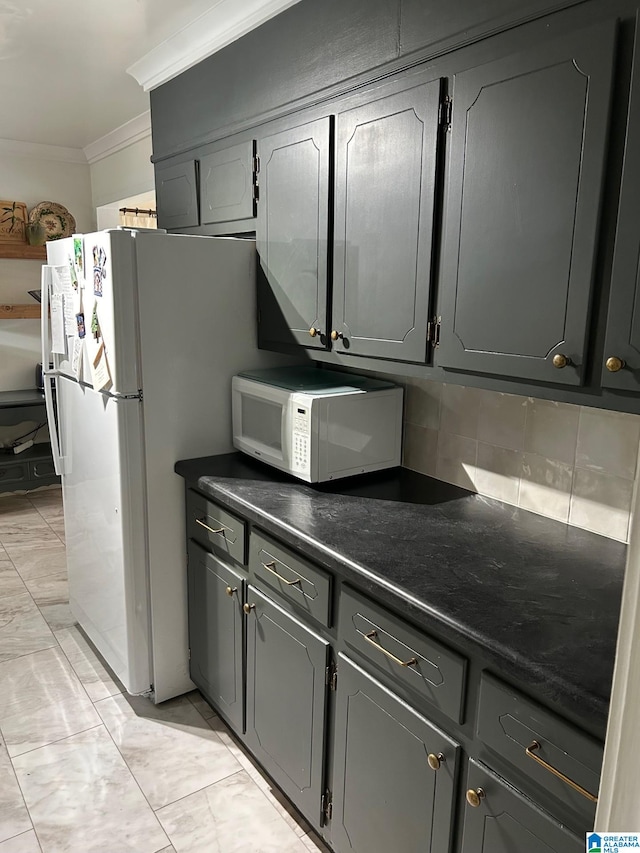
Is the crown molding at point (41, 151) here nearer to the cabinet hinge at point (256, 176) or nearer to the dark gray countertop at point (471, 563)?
the cabinet hinge at point (256, 176)

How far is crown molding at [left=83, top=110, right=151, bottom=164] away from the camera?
12.2 ft

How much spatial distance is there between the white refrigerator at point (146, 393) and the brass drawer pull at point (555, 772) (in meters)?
1.55

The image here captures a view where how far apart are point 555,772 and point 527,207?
110cm

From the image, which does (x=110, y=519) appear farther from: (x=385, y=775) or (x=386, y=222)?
(x=386, y=222)

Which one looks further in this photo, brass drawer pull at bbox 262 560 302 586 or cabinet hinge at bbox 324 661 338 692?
brass drawer pull at bbox 262 560 302 586

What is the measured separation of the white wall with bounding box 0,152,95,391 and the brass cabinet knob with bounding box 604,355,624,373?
177 inches

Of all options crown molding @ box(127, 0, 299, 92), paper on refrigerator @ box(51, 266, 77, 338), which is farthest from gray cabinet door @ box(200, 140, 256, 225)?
paper on refrigerator @ box(51, 266, 77, 338)

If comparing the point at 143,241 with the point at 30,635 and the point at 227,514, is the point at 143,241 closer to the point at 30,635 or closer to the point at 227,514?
the point at 227,514

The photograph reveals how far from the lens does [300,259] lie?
208cm

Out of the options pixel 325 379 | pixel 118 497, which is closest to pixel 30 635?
pixel 118 497

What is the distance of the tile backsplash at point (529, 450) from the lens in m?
1.62

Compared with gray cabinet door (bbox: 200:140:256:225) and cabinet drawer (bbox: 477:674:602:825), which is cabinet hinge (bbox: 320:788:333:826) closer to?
cabinet drawer (bbox: 477:674:602:825)

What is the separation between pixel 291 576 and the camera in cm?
177

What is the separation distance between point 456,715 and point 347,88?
5.43 feet
